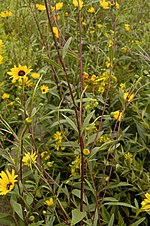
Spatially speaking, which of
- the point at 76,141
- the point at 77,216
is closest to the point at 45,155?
the point at 76,141

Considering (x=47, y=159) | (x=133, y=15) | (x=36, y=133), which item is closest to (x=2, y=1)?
(x=133, y=15)

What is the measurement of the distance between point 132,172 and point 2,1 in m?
2.14

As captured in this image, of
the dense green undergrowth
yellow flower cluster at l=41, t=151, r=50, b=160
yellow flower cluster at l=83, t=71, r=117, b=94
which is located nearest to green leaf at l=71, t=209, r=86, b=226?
the dense green undergrowth

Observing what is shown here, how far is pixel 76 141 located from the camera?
1484 millimetres

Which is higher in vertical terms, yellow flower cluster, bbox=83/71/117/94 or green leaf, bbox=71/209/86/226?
yellow flower cluster, bbox=83/71/117/94

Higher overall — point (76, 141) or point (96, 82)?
point (96, 82)

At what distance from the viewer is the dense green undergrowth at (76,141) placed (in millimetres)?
1089

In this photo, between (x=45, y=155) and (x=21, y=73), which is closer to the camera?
(x=21, y=73)

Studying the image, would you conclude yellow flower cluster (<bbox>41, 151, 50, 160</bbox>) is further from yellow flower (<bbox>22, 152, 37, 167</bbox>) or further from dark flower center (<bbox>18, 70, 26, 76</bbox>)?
dark flower center (<bbox>18, 70, 26, 76</bbox>)

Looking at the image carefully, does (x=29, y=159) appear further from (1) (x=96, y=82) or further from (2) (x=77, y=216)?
(1) (x=96, y=82)

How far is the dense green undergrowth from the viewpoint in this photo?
1089 mm

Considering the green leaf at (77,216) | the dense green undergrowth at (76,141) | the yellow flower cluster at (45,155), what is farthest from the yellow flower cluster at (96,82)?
the green leaf at (77,216)

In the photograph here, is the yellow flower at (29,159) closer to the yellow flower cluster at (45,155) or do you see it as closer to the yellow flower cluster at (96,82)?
the yellow flower cluster at (45,155)

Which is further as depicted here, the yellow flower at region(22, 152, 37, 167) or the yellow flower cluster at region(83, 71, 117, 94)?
the yellow flower cluster at region(83, 71, 117, 94)
